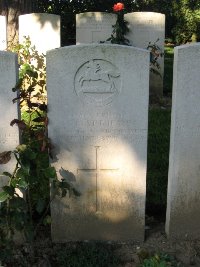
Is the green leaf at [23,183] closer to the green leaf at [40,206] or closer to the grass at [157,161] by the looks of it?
the green leaf at [40,206]

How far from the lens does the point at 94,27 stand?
8484 millimetres

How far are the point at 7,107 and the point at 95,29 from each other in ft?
18.5

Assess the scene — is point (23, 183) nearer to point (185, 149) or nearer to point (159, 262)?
point (159, 262)

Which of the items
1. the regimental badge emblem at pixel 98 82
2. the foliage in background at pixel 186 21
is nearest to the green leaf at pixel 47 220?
the regimental badge emblem at pixel 98 82

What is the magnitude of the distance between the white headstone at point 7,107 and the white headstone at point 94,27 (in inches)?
219

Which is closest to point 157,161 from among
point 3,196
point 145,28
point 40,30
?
point 3,196

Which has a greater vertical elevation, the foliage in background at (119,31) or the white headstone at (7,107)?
the foliage in background at (119,31)

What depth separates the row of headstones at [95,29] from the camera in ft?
24.7

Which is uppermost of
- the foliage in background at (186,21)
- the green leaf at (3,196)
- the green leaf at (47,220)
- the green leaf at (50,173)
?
the foliage in background at (186,21)

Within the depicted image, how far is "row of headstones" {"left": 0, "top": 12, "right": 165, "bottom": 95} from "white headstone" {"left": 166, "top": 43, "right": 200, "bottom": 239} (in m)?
4.66

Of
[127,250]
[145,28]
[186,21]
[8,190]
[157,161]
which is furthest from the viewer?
[186,21]

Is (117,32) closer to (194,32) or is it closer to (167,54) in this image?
(167,54)

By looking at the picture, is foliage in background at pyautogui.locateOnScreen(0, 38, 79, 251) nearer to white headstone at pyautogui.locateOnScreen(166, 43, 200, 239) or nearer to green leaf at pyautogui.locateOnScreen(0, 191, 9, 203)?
green leaf at pyautogui.locateOnScreen(0, 191, 9, 203)

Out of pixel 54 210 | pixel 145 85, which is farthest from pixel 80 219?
pixel 145 85
